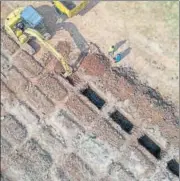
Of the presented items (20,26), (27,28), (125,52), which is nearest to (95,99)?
(125,52)

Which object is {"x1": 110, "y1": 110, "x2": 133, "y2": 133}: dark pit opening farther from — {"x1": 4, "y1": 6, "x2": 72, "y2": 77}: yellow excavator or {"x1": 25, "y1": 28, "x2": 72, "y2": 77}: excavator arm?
{"x1": 25, "y1": 28, "x2": 72, "y2": 77}: excavator arm

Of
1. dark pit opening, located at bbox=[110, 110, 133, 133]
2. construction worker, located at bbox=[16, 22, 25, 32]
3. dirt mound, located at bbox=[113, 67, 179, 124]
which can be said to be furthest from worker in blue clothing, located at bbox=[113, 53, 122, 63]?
construction worker, located at bbox=[16, 22, 25, 32]

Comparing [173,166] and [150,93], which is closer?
[173,166]

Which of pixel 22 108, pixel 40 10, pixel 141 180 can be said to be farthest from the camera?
pixel 40 10

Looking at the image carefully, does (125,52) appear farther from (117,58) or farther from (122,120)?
(122,120)

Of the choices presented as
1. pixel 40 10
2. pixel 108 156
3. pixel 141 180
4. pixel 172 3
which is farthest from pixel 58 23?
pixel 141 180

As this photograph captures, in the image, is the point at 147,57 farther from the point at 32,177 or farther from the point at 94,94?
the point at 32,177
